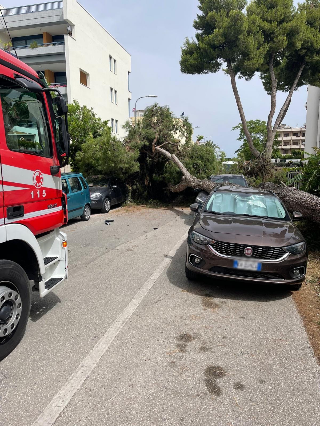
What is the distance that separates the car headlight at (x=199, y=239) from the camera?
492 cm

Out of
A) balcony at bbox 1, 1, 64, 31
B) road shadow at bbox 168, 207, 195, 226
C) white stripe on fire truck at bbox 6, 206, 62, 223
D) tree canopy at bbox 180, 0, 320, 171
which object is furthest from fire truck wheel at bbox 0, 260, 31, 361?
balcony at bbox 1, 1, 64, 31

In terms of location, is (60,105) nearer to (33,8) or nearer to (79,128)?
(79,128)

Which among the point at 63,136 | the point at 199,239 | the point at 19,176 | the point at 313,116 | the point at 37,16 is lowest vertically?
the point at 199,239

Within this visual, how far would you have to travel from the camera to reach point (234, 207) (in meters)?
6.15

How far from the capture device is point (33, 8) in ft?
91.8

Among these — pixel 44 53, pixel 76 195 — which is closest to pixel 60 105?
pixel 76 195

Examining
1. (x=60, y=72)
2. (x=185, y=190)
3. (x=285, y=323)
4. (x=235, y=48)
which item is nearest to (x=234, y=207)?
(x=285, y=323)

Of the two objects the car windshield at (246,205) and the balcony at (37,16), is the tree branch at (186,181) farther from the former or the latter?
the balcony at (37,16)

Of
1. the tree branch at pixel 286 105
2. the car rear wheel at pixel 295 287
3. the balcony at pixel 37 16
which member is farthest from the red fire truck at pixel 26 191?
the balcony at pixel 37 16

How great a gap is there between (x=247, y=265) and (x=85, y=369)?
2.62 metres

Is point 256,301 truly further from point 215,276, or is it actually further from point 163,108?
point 163,108

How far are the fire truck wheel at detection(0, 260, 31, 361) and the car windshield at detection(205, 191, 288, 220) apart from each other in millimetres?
3689

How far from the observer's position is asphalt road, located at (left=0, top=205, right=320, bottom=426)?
256 centimetres

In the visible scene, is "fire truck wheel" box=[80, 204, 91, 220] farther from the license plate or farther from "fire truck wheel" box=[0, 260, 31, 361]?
"fire truck wheel" box=[0, 260, 31, 361]
